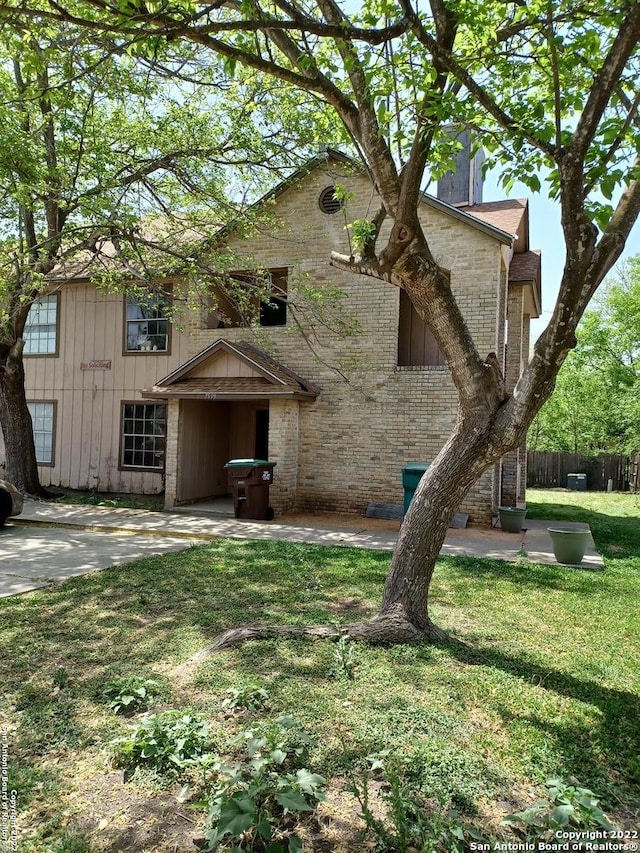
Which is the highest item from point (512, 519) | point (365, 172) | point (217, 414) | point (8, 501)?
point (365, 172)

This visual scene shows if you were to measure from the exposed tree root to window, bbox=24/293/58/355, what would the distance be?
45.4 ft

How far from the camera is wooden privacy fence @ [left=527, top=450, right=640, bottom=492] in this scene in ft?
77.7

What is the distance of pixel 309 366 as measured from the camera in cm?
1295

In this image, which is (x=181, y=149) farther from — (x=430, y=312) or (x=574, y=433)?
(x=574, y=433)

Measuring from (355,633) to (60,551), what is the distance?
5.60 m

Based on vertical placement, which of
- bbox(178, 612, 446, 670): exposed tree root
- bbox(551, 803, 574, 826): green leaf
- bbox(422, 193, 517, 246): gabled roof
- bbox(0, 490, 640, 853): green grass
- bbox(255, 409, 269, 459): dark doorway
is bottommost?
bbox(0, 490, 640, 853): green grass

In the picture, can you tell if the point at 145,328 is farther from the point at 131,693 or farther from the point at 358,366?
the point at 131,693

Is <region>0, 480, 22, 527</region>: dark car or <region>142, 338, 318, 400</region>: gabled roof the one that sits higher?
<region>142, 338, 318, 400</region>: gabled roof

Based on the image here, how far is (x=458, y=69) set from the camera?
4367mm

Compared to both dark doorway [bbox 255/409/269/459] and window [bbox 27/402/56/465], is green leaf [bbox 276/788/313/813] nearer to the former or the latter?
dark doorway [bbox 255/409/269/459]

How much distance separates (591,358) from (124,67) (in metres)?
27.2

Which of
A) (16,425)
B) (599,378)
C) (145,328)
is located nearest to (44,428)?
(16,425)

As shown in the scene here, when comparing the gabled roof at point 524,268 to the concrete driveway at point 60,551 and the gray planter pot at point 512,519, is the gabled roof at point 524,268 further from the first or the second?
the concrete driveway at point 60,551

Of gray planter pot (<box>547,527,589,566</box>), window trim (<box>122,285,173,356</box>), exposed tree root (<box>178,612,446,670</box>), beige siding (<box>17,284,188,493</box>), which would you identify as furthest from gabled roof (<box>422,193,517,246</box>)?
exposed tree root (<box>178,612,446,670</box>)
